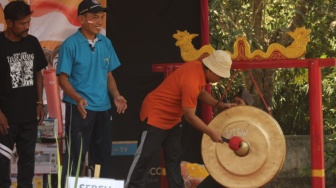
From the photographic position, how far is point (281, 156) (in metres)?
7.47

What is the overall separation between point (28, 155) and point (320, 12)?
4.37 m

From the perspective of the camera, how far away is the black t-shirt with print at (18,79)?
658 centimetres

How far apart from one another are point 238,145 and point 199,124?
1.87 ft

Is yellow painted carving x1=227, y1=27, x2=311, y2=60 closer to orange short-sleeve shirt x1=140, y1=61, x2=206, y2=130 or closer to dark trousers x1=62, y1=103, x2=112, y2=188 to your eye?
orange short-sleeve shirt x1=140, y1=61, x2=206, y2=130

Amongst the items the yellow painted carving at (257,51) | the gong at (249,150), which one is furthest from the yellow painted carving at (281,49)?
the gong at (249,150)

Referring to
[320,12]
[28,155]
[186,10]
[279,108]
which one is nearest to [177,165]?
[28,155]

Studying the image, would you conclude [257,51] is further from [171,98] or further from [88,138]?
[88,138]

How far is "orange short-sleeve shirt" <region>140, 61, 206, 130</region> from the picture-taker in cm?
689

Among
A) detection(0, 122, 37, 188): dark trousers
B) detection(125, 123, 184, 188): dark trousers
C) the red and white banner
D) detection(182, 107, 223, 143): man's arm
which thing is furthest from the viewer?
the red and white banner

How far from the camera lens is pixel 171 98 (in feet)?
23.1

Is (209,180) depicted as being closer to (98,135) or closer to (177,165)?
(177,165)

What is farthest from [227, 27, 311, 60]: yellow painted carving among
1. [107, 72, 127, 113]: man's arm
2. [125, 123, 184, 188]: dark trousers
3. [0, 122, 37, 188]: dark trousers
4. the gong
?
[0, 122, 37, 188]: dark trousers

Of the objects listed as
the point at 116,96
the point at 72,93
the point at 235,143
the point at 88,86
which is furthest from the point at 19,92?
the point at 235,143

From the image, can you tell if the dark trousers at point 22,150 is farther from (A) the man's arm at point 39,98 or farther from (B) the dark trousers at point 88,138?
(B) the dark trousers at point 88,138
